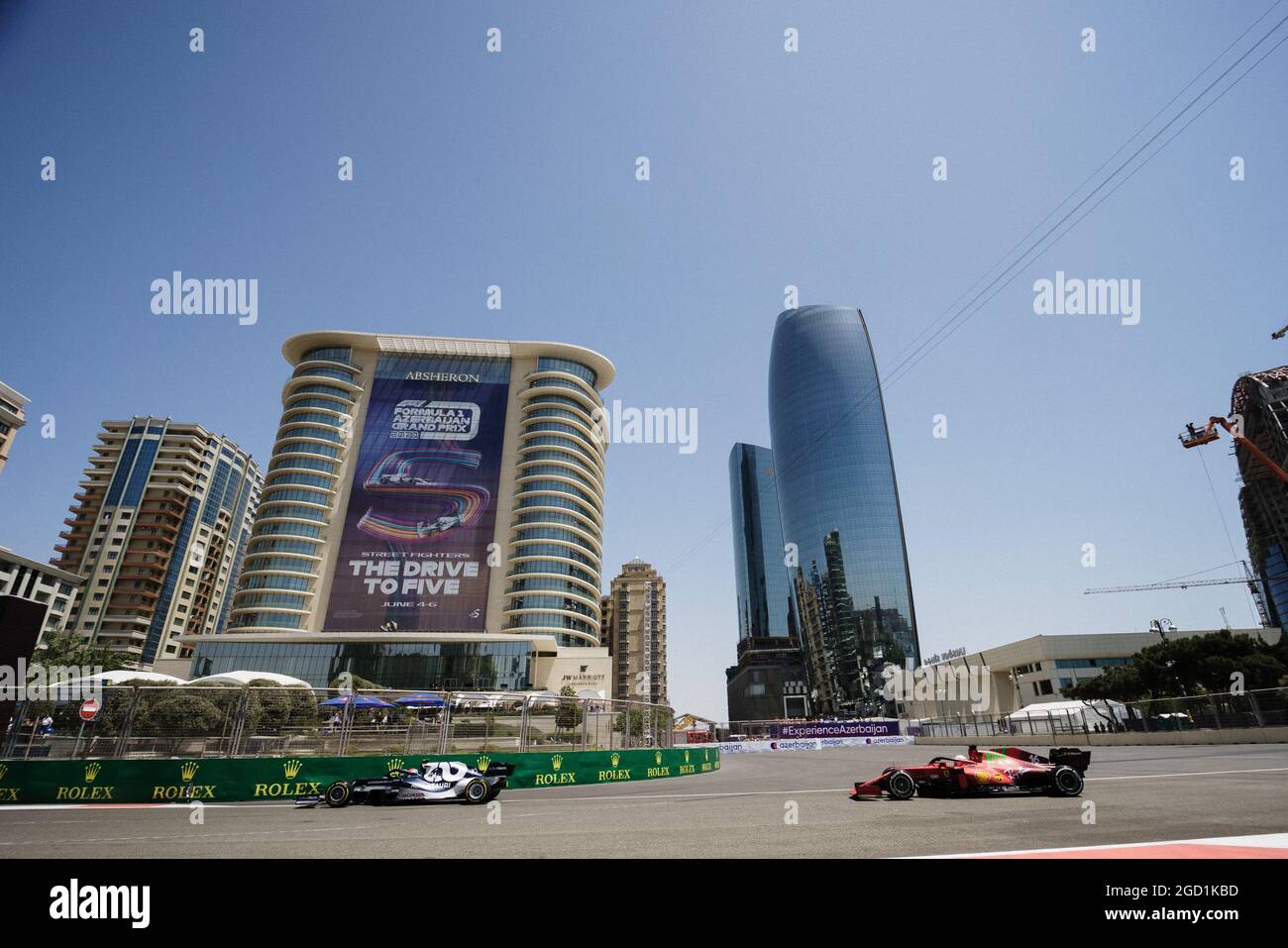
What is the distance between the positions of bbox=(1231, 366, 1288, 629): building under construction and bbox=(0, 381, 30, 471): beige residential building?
6479 inches

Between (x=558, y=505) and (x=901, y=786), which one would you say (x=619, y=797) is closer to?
(x=901, y=786)

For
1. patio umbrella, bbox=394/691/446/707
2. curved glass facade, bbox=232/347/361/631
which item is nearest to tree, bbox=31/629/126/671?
curved glass facade, bbox=232/347/361/631

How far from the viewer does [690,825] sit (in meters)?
9.42

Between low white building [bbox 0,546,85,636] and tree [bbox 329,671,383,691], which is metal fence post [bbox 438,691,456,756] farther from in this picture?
low white building [bbox 0,546,85,636]

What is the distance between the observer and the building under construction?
85625mm

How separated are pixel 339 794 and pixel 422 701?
15.3 ft

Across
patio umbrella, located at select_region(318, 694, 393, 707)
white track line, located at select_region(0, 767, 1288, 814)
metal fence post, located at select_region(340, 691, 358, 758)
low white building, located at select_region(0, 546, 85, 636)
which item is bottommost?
white track line, located at select_region(0, 767, 1288, 814)

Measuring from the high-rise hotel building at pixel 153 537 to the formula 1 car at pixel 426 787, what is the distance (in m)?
112

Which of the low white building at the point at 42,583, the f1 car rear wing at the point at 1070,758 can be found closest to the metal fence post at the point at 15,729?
the f1 car rear wing at the point at 1070,758

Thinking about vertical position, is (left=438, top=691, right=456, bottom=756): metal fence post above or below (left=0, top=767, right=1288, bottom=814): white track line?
above

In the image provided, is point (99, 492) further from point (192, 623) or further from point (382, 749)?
point (382, 749)

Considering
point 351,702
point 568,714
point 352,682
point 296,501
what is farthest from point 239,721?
point 296,501

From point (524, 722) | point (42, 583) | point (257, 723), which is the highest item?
point (42, 583)

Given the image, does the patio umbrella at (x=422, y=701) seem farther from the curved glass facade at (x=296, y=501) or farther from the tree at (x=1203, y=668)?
the curved glass facade at (x=296, y=501)
